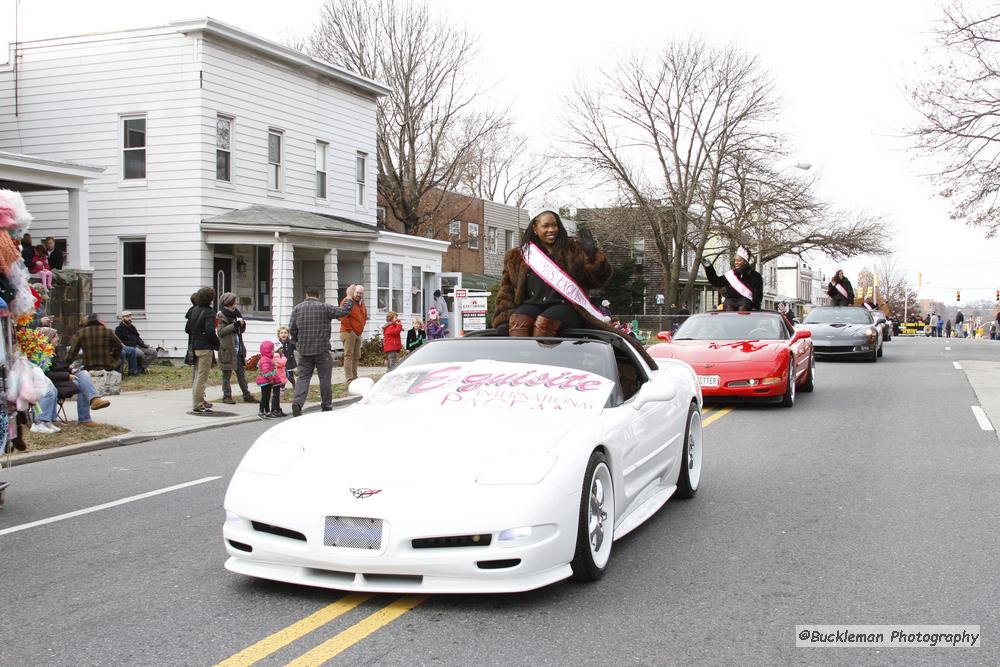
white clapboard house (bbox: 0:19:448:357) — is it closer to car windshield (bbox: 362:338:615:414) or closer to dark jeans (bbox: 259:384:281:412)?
dark jeans (bbox: 259:384:281:412)

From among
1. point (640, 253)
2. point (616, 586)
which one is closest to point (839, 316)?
point (616, 586)

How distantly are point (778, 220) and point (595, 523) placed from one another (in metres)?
36.7

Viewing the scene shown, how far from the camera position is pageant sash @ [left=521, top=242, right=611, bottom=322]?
772 cm

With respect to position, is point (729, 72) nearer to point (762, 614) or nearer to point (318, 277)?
point (318, 277)

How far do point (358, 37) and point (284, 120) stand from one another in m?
13.0

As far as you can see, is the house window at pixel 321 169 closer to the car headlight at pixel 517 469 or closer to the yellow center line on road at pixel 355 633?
the car headlight at pixel 517 469

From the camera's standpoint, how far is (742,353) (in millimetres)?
12797

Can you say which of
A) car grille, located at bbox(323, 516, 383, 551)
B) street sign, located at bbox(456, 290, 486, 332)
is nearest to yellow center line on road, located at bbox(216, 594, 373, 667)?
Answer: car grille, located at bbox(323, 516, 383, 551)

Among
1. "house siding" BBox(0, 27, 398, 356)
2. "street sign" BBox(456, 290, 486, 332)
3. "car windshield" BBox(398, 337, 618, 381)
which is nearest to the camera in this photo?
"car windshield" BBox(398, 337, 618, 381)

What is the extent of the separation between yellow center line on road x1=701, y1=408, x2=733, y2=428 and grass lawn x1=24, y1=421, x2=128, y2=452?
7071 mm

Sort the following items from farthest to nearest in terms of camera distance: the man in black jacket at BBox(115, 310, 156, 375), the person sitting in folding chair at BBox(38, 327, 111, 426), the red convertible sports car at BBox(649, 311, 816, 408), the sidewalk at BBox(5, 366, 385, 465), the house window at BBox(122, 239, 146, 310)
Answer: the house window at BBox(122, 239, 146, 310) < the man in black jacket at BBox(115, 310, 156, 375) < the red convertible sports car at BBox(649, 311, 816, 408) < the person sitting in folding chair at BBox(38, 327, 111, 426) < the sidewalk at BBox(5, 366, 385, 465)

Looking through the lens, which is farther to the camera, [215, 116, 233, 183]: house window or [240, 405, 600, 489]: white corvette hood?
[215, 116, 233, 183]: house window

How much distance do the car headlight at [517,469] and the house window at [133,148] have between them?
20.0 m

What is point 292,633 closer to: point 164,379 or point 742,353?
point 742,353
